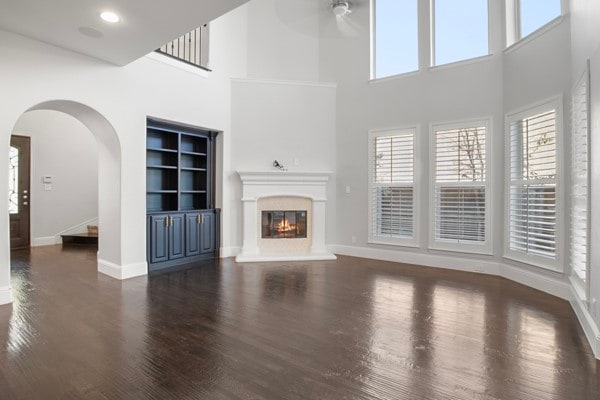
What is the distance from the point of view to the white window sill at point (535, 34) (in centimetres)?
406

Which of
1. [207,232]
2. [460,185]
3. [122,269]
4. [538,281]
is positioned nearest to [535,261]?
[538,281]

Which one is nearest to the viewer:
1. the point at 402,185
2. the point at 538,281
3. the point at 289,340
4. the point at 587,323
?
the point at 289,340

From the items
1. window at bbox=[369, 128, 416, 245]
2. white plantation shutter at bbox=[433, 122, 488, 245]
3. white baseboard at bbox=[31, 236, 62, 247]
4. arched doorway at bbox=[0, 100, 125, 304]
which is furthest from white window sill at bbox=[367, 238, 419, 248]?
white baseboard at bbox=[31, 236, 62, 247]

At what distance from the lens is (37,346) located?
2.69 meters

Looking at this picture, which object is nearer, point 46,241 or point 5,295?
point 5,295

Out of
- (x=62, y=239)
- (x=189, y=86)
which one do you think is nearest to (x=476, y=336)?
(x=189, y=86)

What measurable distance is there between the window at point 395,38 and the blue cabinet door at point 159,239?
175 inches

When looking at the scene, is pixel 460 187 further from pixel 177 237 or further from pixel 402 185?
pixel 177 237

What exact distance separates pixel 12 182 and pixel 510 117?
30.4 ft

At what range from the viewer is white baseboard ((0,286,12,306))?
12.0 feet

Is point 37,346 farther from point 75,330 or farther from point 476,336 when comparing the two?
point 476,336

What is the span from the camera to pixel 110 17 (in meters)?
3.25

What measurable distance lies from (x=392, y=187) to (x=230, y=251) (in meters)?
3.14

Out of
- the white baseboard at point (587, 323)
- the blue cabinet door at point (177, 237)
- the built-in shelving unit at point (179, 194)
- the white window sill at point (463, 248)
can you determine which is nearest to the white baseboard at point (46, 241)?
the built-in shelving unit at point (179, 194)
